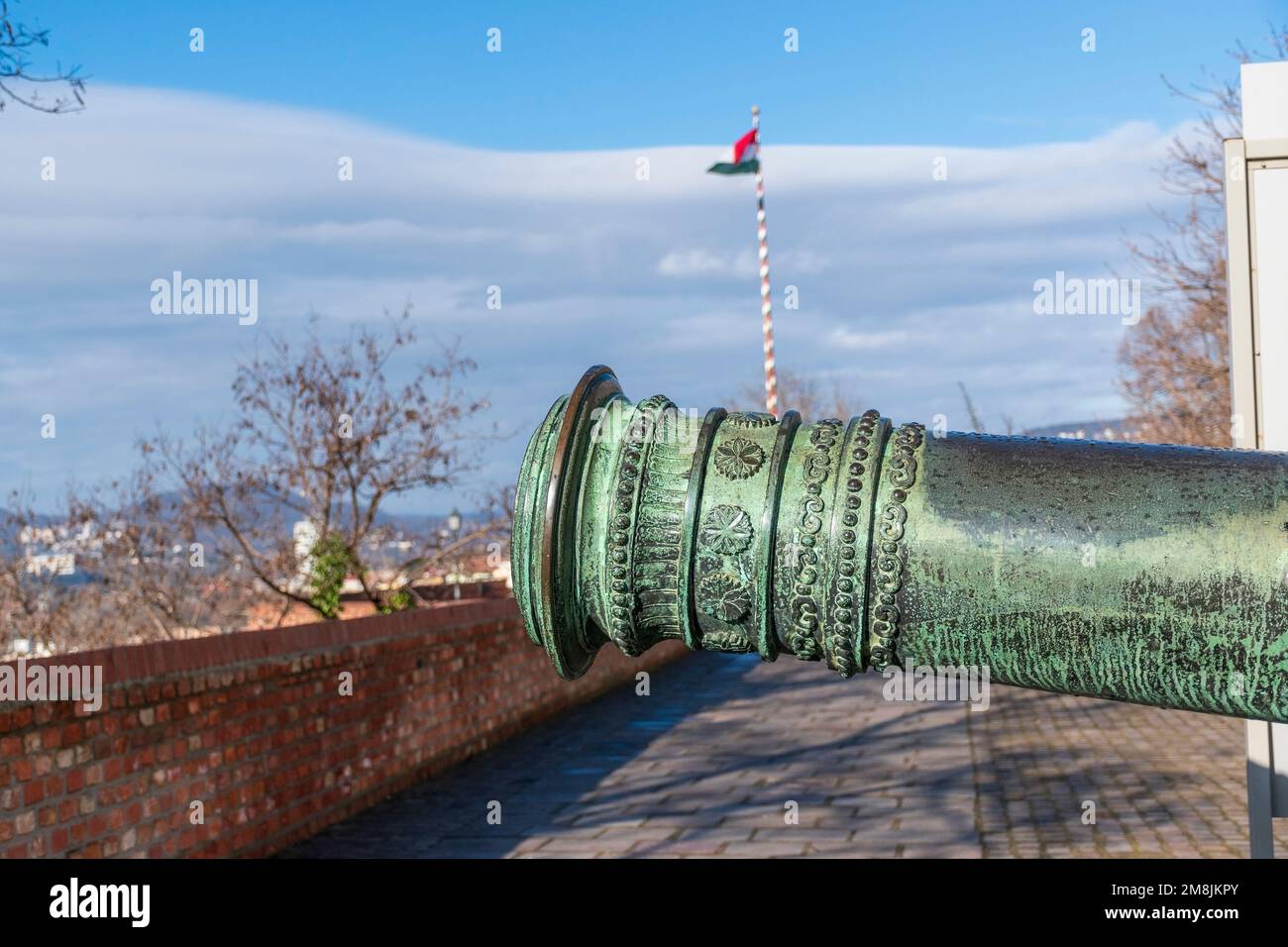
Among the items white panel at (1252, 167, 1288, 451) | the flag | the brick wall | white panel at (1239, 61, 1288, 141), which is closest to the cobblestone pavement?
the brick wall

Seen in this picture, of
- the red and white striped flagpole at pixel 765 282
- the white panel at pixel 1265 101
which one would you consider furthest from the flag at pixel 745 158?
the white panel at pixel 1265 101

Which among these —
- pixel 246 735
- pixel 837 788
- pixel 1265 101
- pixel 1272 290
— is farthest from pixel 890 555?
pixel 837 788

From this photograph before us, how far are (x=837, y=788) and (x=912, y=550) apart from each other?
7.22 metres

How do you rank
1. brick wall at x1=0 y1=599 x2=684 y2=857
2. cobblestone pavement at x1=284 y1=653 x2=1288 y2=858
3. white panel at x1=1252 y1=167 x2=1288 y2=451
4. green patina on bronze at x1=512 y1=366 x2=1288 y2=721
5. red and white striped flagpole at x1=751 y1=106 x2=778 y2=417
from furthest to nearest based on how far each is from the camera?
red and white striped flagpole at x1=751 y1=106 x2=778 y2=417
cobblestone pavement at x1=284 y1=653 x2=1288 y2=858
brick wall at x1=0 y1=599 x2=684 y2=857
white panel at x1=1252 y1=167 x2=1288 y2=451
green patina on bronze at x1=512 y1=366 x2=1288 y2=721

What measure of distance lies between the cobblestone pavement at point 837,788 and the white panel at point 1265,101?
3.37m

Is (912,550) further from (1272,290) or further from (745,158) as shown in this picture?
(745,158)

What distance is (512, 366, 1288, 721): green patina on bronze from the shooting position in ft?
6.83

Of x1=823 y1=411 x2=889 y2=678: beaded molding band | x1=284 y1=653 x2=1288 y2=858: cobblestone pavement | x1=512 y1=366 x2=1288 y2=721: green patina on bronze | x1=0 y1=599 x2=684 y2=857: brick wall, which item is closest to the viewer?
x1=512 y1=366 x2=1288 y2=721: green patina on bronze

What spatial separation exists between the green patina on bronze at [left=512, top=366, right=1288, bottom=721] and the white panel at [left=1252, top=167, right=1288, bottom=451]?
330 cm

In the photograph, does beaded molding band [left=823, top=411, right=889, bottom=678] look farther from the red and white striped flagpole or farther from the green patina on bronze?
the red and white striped flagpole

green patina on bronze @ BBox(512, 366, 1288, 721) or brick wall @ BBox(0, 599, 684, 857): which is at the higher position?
green patina on bronze @ BBox(512, 366, 1288, 721)

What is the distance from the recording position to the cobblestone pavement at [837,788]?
7465 millimetres
